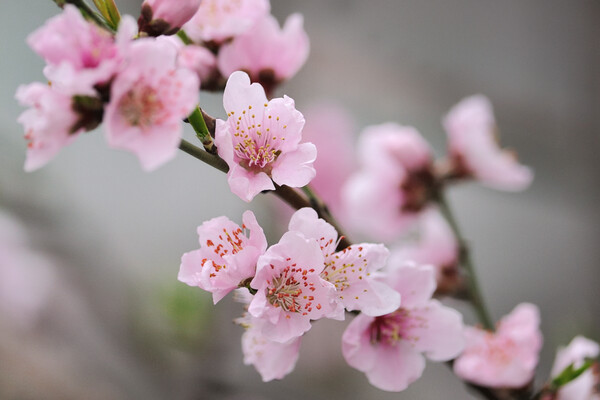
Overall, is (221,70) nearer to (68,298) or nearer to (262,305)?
(262,305)

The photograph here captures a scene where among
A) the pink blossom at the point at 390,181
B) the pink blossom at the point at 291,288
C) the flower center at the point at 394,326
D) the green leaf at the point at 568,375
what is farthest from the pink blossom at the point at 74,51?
the pink blossom at the point at 390,181

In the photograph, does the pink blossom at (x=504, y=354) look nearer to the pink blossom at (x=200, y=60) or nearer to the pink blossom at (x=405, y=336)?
the pink blossom at (x=405, y=336)

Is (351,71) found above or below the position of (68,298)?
above

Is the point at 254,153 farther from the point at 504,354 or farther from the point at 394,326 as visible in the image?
the point at 504,354

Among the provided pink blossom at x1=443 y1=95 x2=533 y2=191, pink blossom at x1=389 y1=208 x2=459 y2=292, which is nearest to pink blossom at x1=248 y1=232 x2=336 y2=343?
pink blossom at x1=389 y1=208 x2=459 y2=292

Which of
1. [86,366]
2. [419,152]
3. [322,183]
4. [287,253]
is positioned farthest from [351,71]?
[287,253]

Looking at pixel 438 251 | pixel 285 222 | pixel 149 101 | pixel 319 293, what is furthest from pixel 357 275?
pixel 285 222
